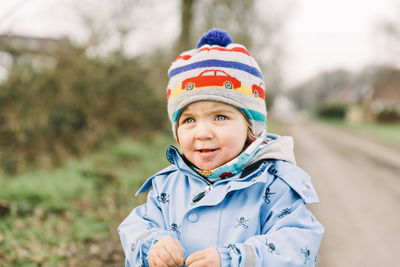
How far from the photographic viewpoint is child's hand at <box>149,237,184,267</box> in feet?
4.61

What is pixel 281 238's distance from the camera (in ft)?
4.69

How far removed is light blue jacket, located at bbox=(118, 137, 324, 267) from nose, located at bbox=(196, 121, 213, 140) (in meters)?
0.19

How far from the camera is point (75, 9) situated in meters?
6.77

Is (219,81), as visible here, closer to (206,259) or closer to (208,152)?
(208,152)

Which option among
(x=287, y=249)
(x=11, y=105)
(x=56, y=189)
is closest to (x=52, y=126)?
(x=11, y=105)

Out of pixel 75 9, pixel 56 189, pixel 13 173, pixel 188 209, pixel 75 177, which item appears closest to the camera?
pixel 188 209

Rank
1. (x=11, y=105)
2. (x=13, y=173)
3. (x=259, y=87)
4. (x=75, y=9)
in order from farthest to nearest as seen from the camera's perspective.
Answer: (x=75, y=9)
(x=11, y=105)
(x=13, y=173)
(x=259, y=87)

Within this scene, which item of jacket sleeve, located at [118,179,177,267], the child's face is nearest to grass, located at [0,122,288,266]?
jacket sleeve, located at [118,179,177,267]

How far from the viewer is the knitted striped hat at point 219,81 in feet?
5.22

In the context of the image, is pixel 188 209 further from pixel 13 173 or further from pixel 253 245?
pixel 13 173

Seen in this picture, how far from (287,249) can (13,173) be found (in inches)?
214

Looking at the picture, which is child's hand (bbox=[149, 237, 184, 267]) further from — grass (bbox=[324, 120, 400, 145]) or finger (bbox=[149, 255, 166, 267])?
→ grass (bbox=[324, 120, 400, 145])

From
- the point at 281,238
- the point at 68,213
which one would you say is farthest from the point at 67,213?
the point at 281,238

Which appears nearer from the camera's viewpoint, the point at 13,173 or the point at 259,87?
the point at 259,87
